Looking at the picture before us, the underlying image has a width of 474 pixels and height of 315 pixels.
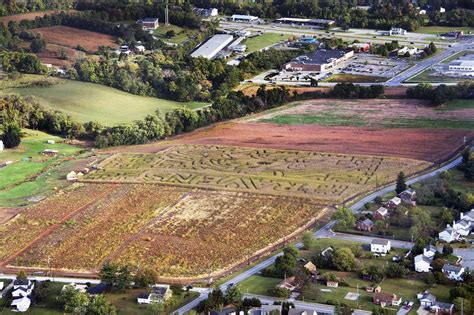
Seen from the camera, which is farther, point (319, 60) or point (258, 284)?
point (319, 60)

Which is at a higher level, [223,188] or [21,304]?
[223,188]

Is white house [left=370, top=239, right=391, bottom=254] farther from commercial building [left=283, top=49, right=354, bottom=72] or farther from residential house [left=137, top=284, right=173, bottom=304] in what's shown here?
commercial building [left=283, top=49, right=354, bottom=72]

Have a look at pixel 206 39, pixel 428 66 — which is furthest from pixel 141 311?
pixel 206 39

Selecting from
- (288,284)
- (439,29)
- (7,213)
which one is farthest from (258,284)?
(439,29)

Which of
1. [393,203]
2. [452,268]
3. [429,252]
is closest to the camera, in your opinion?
[452,268]

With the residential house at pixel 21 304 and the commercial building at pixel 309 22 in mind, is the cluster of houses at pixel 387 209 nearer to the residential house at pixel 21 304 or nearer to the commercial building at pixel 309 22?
the residential house at pixel 21 304

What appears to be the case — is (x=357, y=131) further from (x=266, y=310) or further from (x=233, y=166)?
(x=266, y=310)

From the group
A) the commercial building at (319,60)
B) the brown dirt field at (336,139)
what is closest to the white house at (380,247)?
the brown dirt field at (336,139)

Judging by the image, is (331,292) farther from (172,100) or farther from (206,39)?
(206,39)
